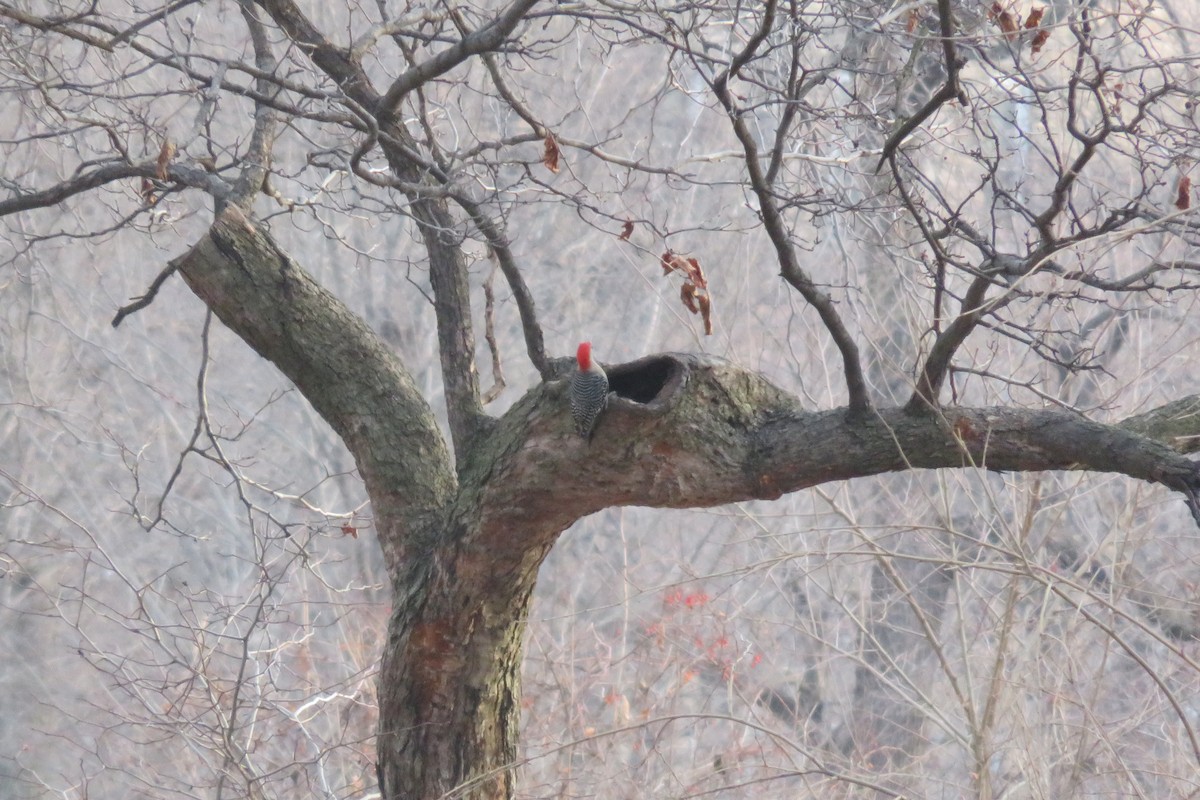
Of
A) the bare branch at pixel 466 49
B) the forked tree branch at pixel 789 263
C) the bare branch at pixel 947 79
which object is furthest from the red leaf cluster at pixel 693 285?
the bare branch at pixel 466 49

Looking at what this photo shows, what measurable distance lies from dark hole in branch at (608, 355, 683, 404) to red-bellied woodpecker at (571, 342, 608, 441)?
0.06 m

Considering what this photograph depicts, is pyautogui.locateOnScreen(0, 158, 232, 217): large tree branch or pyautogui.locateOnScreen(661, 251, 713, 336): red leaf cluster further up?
pyautogui.locateOnScreen(0, 158, 232, 217): large tree branch

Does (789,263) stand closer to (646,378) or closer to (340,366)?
(646,378)

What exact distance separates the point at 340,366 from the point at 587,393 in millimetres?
1008

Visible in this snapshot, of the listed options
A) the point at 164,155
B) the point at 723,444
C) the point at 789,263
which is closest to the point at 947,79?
the point at 789,263

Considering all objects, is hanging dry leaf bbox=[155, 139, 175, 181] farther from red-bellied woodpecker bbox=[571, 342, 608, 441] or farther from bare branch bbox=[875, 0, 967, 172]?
bare branch bbox=[875, 0, 967, 172]

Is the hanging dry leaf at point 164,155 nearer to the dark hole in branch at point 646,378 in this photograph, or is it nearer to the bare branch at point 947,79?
the dark hole in branch at point 646,378

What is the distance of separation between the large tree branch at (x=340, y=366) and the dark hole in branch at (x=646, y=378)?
0.82m

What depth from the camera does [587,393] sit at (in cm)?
280

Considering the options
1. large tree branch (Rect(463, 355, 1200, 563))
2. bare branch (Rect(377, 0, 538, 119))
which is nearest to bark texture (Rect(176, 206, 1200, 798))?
large tree branch (Rect(463, 355, 1200, 563))

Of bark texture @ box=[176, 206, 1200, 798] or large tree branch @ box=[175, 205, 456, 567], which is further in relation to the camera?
large tree branch @ box=[175, 205, 456, 567]

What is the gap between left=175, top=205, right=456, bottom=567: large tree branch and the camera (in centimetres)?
333

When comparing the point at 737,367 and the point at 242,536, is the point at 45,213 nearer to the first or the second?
the point at 242,536

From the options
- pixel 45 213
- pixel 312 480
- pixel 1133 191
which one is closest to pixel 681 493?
pixel 1133 191
